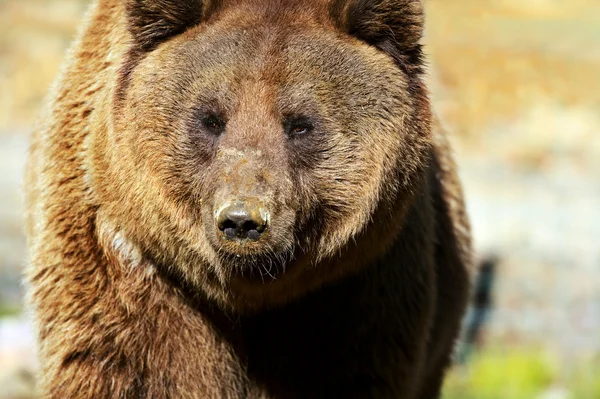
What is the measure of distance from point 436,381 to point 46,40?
1256 centimetres

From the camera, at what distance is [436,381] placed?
691cm

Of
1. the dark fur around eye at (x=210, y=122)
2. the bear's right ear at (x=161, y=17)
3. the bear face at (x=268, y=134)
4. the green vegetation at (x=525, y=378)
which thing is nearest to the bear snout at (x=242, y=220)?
the bear face at (x=268, y=134)

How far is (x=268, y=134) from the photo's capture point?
4.58 metres

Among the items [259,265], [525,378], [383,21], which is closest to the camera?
[259,265]

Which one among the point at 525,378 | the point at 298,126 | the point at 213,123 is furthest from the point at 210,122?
the point at 525,378

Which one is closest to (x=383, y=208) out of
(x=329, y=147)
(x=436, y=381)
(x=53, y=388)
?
(x=329, y=147)

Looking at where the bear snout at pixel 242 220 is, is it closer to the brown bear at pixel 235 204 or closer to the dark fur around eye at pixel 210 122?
the brown bear at pixel 235 204

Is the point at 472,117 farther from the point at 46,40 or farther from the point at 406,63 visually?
the point at 406,63

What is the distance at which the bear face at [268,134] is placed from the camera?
461cm

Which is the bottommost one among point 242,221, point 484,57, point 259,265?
point 484,57

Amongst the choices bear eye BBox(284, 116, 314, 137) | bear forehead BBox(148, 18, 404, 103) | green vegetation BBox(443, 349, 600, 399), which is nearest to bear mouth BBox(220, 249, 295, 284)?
bear eye BBox(284, 116, 314, 137)

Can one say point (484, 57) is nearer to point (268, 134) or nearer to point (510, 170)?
point (510, 170)

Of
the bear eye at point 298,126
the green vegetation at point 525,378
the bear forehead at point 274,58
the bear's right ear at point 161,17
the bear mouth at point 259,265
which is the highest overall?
the bear's right ear at point 161,17

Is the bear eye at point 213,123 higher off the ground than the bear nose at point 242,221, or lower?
higher
